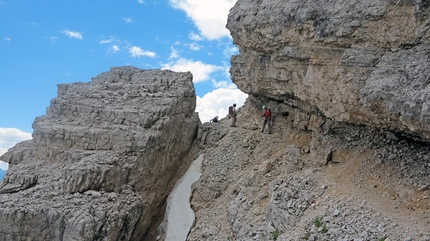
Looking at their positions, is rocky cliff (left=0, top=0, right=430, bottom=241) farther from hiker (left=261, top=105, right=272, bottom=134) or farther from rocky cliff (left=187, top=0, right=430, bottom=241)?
hiker (left=261, top=105, right=272, bottom=134)

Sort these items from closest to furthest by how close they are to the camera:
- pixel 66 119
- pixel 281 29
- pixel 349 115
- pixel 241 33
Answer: pixel 349 115
pixel 281 29
pixel 241 33
pixel 66 119

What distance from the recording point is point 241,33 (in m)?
22.3

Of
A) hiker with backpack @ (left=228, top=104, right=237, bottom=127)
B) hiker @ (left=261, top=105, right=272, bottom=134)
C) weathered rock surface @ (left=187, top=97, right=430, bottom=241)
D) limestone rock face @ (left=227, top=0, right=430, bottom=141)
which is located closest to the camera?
limestone rock face @ (left=227, top=0, right=430, bottom=141)

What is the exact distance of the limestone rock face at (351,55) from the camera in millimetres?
13109

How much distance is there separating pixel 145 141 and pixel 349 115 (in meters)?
11.4

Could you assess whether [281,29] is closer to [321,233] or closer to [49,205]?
[321,233]

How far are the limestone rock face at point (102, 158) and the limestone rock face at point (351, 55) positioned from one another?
23.0 feet

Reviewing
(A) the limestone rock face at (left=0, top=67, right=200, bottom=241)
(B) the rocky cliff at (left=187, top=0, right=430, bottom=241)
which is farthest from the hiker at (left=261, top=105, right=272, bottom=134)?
(A) the limestone rock face at (left=0, top=67, right=200, bottom=241)

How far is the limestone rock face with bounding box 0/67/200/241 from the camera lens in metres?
19.5

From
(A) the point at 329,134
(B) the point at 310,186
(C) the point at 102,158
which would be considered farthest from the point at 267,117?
(C) the point at 102,158

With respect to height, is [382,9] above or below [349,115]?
above

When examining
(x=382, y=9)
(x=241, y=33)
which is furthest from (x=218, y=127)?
(x=382, y=9)

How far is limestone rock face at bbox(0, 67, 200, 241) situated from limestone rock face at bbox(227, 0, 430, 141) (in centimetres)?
700

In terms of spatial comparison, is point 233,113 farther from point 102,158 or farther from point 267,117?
point 102,158
